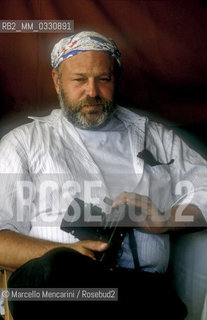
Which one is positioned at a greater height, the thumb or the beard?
the beard

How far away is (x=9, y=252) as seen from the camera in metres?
1.07

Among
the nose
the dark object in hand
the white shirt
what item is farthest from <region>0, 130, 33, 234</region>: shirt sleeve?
the nose

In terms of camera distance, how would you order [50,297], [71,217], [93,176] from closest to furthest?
1. [50,297]
2. [71,217]
3. [93,176]

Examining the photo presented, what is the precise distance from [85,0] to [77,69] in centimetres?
33

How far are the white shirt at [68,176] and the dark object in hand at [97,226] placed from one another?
96 millimetres

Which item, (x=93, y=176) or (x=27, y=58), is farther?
(x=27, y=58)

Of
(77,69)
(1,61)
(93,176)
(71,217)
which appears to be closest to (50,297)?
(71,217)

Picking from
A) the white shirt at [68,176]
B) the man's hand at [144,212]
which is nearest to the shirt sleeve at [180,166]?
the white shirt at [68,176]

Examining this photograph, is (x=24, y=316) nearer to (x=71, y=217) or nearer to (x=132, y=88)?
(x=71, y=217)

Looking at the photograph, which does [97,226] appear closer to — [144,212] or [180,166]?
[144,212]

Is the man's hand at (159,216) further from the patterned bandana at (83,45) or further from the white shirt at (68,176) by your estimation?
the patterned bandana at (83,45)

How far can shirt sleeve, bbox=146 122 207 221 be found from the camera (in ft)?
4.10

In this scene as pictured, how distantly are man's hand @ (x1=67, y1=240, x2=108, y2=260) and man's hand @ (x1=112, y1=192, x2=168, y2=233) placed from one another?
100 millimetres

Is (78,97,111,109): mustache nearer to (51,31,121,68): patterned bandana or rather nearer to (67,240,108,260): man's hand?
(51,31,121,68): patterned bandana
